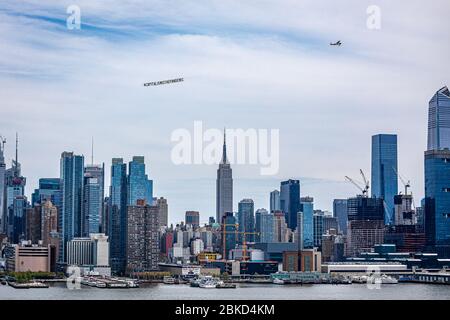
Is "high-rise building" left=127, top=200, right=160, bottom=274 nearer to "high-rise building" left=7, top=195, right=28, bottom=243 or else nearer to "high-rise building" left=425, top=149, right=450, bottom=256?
"high-rise building" left=7, top=195, right=28, bottom=243

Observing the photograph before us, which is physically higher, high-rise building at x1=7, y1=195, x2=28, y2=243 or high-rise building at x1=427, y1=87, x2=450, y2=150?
high-rise building at x1=427, y1=87, x2=450, y2=150

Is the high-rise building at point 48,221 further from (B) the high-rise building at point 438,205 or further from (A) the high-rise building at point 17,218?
(B) the high-rise building at point 438,205

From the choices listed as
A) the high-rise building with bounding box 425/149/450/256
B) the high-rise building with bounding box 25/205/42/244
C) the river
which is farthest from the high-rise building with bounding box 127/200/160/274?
the high-rise building with bounding box 425/149/450/256

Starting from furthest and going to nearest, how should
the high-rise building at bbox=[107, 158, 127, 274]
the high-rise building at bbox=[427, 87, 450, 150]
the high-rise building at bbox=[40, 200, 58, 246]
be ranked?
the high-rise building at bbox=[40, 200, 58, 246] → the high-rise building at bbox=[107, 158, 127, 274] → the high-rise building at bbox=[427, 87, 450, 150]

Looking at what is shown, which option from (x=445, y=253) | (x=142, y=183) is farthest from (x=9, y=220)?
(x=445, y=253)

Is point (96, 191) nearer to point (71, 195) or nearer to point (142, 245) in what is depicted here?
point (71, 195)
